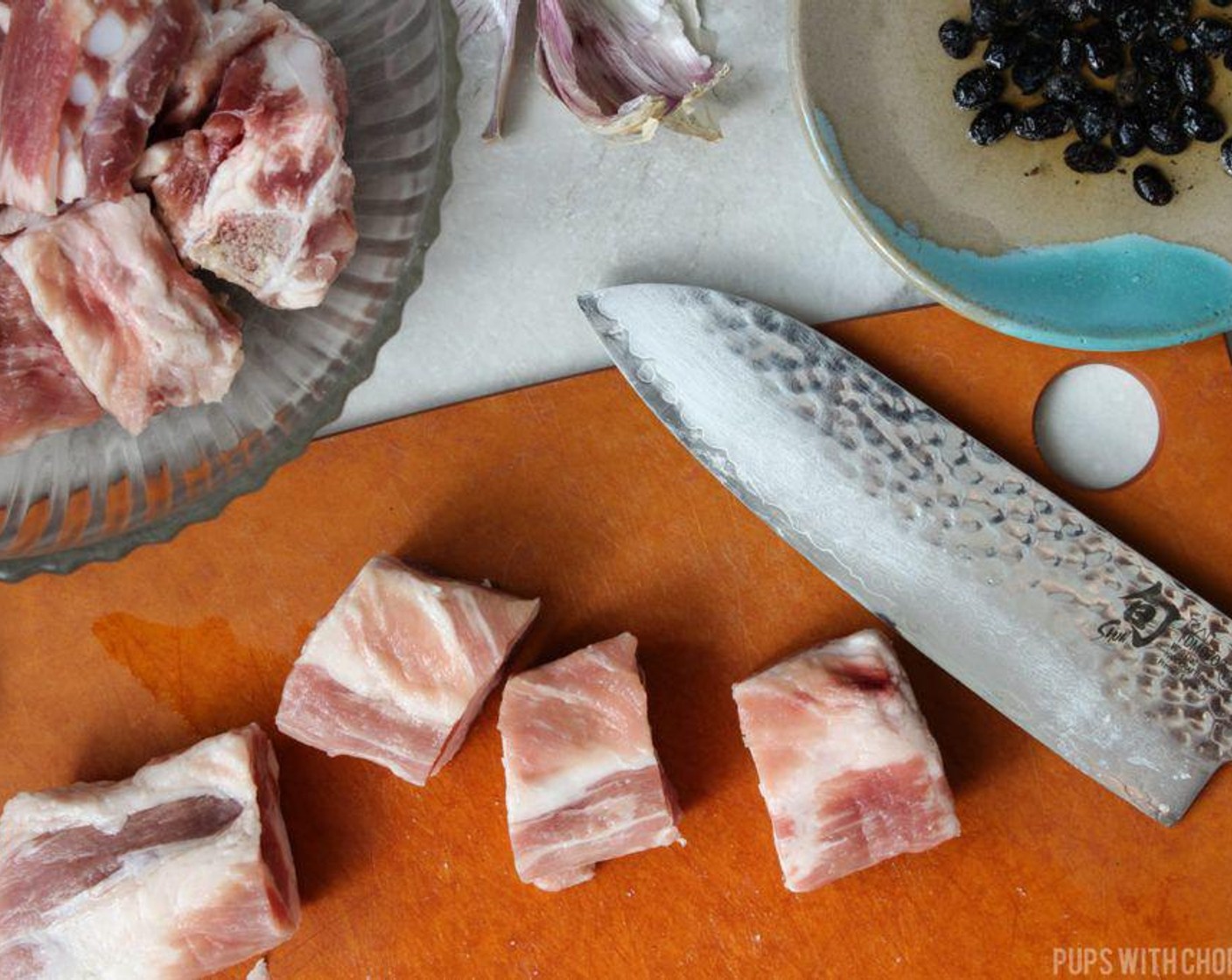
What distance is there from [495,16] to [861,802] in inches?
43.7

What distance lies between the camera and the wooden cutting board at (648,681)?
5.30 ft

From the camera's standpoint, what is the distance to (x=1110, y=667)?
1551 millimetres

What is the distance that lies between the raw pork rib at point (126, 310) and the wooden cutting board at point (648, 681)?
34 centimetres

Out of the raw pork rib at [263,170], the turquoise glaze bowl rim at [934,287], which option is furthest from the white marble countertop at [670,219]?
the raw pork rib at [263,170]

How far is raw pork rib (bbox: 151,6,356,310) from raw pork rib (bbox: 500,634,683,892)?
2.01ft

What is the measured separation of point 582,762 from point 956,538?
1.82ft

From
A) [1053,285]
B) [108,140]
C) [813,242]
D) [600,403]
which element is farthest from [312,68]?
[1053,285]

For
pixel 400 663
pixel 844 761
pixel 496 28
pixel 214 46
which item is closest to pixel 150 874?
pixel 400 663

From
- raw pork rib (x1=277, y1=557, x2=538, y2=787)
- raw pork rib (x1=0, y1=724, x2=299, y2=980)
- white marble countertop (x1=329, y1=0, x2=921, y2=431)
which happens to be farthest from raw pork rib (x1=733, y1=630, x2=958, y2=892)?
raw pork rib (x1=0, y1=724, x2=299, y2=980)

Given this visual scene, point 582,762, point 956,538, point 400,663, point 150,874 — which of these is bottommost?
point 150,874

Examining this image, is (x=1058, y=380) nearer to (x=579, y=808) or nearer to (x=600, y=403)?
(x=600, y=403)

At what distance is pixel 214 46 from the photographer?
4.17ft

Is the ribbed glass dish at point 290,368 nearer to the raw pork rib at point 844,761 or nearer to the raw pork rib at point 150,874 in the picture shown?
the raw pork rib at point 150,874

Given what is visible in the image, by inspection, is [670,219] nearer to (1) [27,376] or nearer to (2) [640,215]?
(2) [640,215]
